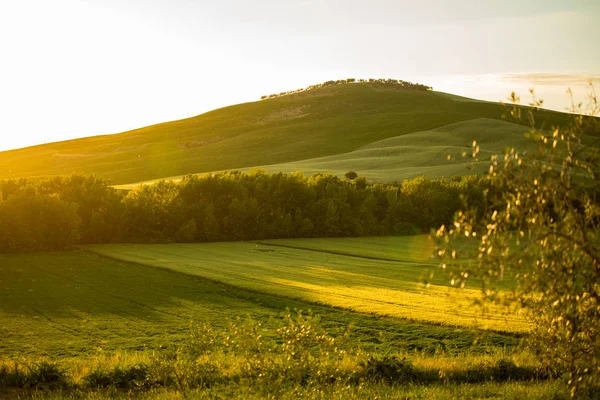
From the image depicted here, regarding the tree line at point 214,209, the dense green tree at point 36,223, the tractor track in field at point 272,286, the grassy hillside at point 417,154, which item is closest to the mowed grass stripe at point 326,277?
the tractor track in field at point 272,286

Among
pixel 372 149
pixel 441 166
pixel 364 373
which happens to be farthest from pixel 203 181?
pixel 372 149

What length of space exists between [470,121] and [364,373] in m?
136

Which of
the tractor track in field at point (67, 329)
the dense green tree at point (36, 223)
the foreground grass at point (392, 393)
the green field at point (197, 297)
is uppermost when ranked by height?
the dense green tree at point (36, 223)

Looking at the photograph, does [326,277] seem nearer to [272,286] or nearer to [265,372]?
[272,286]

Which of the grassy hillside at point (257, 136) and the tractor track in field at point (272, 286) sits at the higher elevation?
the grassy hillside at point (257, 136)

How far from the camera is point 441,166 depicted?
99.7 metres

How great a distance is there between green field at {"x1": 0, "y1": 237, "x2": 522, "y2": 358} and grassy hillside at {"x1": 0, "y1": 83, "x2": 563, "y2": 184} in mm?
61328

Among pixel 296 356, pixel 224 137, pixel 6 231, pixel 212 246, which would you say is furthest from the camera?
pixel 224 137

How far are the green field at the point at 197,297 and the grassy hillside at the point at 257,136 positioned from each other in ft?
201

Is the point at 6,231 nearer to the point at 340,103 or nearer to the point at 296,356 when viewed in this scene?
the point at 296,356

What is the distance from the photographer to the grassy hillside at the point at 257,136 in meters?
135

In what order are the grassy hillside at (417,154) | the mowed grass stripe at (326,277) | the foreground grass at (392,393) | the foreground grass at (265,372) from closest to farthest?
the foreground grass at (265,372), the foreground grass at (392,393), the mowed grass stripe at (326,277), the grassy hillside at (417,154)

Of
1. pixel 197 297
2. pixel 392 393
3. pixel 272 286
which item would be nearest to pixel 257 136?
pixel 272 286

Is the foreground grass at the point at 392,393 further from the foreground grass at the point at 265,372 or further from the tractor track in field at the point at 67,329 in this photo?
the tractor track in field at the point at 67,329
